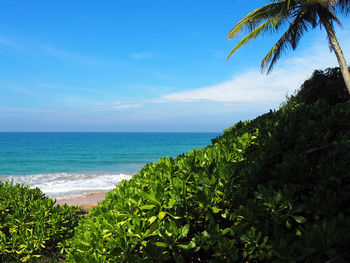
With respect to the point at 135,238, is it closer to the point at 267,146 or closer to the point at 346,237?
the point at 346,237

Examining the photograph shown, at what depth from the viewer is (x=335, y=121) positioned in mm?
2693

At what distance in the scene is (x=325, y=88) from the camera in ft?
48.1

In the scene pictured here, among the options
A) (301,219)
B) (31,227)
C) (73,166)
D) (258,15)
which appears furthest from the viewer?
(73,166)

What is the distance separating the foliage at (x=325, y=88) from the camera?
47.4ft

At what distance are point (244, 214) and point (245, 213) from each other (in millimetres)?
10

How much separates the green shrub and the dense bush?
2.96 m

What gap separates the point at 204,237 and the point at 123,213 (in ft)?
2.41

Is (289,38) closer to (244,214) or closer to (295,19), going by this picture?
(295,19)

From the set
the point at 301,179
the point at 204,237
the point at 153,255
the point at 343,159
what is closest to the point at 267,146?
the point at 301,179

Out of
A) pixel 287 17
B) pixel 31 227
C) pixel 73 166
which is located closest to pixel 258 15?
pixel 287 17

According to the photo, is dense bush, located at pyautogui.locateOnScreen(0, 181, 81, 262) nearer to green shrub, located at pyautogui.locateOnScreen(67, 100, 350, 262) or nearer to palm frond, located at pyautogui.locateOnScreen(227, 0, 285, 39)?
green shrub, located at pyautogui.locateOnScreen(67, 100, 350, 262)

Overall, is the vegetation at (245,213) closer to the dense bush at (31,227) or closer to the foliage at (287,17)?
the dense bush at (31,227)

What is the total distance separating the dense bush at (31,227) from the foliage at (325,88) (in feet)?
47.7

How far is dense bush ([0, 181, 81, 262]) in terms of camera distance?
446cm
